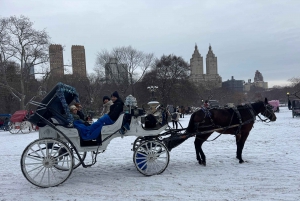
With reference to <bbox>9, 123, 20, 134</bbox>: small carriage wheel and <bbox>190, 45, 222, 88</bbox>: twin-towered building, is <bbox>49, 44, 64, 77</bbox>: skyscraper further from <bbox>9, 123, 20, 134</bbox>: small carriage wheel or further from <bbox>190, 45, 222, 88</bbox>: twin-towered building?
<bbox>190, 45, 222, 88</bbox>: twin-towered building

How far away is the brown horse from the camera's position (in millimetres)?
6828

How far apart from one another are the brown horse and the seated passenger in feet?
6.66

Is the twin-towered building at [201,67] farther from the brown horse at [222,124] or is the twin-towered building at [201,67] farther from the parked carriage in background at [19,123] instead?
the brown horse at [222,124]

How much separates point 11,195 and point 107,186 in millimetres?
A: 1761

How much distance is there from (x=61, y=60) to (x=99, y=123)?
102ft

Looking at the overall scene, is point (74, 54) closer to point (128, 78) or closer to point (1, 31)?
point (128, 78)

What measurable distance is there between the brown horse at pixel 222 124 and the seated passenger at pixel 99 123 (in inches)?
79.9

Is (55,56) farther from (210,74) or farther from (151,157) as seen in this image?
(210,74)

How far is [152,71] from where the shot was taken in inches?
1730

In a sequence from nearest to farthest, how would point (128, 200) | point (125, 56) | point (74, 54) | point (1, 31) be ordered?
point (128, 200)
point (1, 31)
point (125, 56)
point (74, 54)

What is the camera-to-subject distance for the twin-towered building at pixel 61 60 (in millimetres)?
30822

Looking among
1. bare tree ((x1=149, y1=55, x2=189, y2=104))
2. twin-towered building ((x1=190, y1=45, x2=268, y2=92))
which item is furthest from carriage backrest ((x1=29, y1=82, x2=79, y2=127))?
twin-towered building ((x1=190, y1=45, x2=268, y2=92))

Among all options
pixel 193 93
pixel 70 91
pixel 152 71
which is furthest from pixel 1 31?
pixel 193 93

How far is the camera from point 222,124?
7.03m
